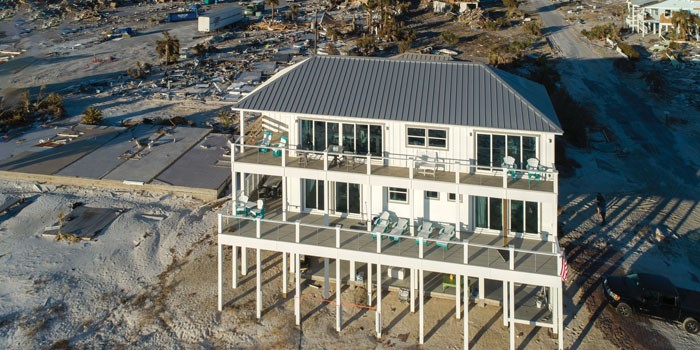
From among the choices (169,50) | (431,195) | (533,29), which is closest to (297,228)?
(431,195)

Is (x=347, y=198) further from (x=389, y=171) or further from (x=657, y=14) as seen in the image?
(x=657, y=14)

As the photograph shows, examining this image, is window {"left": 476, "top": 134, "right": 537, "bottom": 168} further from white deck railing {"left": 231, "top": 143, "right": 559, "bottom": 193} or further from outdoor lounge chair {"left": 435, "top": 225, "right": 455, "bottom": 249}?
outdoor lounge chair {"left": 435, "top": 225, "right": 455, "bottom": 249}

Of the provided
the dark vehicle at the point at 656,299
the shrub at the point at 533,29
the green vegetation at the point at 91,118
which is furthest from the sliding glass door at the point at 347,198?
the shrub at the point at 533,29

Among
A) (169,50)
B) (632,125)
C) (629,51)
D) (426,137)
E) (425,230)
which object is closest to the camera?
→ (425,230)

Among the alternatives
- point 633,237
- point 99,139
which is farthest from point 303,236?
point 99,139

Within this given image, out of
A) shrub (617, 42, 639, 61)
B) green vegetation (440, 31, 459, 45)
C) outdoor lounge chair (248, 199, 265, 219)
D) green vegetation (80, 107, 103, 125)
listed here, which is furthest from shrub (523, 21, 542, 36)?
outdoor lounge chair (248, 199, 265, 219)

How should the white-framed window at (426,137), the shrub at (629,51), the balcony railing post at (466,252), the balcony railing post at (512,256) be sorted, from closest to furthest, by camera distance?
1. the balcony railing post at (512,256)
2. the balcony railing post at (466,252)
3. the white-framed window at (426,137)
4. the shrub at (629,51)

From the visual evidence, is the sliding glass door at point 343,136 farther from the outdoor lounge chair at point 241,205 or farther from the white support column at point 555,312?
the white support column at point 555,312
